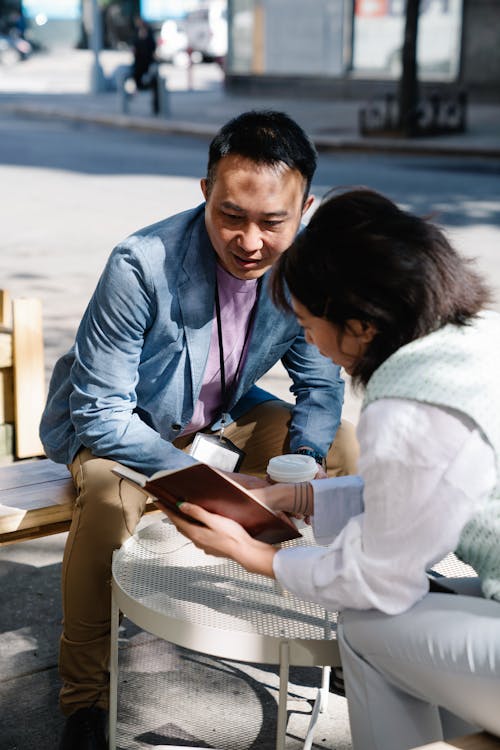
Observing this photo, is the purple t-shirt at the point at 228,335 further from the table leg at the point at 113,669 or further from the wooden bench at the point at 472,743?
the wooden bench at the point at 472,743

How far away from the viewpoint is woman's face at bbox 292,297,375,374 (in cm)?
209

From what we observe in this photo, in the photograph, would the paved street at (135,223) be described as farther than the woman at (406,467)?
Yes

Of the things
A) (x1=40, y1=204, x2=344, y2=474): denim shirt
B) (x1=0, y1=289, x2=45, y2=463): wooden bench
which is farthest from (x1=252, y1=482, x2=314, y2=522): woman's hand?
(x1=0, y1=289, x2=45, y2=463): wooden bench

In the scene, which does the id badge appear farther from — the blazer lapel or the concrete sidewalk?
the concrete sidewalk

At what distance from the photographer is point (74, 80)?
32.7 metres

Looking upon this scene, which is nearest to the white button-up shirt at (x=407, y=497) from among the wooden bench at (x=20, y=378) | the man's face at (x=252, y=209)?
the man's face at (x=252, y=209)

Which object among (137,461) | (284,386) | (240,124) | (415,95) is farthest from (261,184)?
(415,95)

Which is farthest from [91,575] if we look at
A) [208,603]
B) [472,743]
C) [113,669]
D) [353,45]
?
[353,45]

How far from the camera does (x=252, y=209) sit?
2814 millimetres

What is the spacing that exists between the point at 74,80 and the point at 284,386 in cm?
2888

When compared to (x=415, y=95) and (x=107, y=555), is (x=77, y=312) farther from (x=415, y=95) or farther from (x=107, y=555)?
(x=415, y=95)

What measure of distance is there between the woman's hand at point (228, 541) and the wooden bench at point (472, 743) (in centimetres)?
48

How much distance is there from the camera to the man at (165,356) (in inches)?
109

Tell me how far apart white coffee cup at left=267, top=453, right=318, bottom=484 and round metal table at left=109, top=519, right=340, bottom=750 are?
0.25m
